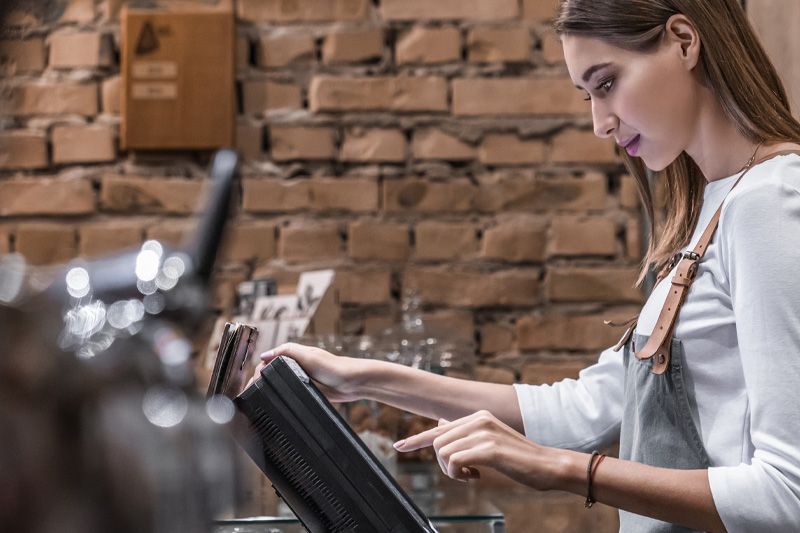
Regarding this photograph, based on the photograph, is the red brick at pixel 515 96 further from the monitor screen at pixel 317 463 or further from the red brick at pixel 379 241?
the monitor screen at pixel 317 463

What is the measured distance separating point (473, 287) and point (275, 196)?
0.54 m

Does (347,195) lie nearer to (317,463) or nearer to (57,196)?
(57,196)

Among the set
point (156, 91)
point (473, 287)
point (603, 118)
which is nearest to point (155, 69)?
point (156, 91)

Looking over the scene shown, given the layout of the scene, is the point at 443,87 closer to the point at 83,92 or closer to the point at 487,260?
the point at 487,260

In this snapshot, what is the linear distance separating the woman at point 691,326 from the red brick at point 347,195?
2.79 ft

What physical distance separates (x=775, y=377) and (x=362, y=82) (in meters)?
1.34

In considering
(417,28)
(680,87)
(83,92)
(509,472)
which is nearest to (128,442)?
(509,472)

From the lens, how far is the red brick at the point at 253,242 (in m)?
1.85

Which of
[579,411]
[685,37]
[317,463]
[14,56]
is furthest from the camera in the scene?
[579,411]

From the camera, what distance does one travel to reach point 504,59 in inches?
73.2

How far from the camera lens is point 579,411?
3.64 feet

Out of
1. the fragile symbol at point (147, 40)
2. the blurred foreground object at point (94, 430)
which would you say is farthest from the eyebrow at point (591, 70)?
the fragile symbol at point (147, 40)

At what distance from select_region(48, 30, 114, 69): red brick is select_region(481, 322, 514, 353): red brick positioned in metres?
1.17

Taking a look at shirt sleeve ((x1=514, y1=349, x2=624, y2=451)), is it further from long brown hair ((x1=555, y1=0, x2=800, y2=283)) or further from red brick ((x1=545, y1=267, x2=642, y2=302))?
red brick ((x1=545, y1=267, x2=642, y2=302))
